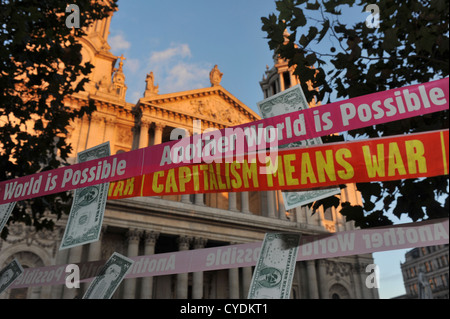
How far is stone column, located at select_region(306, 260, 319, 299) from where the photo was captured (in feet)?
86.6

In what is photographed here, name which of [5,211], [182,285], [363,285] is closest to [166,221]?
[182,285]

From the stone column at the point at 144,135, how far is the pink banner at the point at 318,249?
19.2 m

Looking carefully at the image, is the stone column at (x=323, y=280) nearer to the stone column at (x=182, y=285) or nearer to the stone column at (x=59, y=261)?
the stone column at (x=182, y=285)

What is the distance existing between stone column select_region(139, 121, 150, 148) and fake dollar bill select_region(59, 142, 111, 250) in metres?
19.4

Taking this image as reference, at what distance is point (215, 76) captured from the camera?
1190 inches

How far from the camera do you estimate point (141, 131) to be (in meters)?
25.4

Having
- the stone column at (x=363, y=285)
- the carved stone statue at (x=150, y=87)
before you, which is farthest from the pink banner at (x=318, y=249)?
the stone column at (x=363, y=285)

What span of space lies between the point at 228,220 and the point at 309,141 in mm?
20198

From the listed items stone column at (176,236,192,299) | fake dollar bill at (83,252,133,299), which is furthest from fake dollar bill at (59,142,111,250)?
stone column at (176,236,192,299)

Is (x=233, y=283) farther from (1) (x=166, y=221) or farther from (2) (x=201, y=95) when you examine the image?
(2) (x=201, y=95)

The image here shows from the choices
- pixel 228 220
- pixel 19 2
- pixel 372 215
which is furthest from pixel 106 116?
pixel 372 215

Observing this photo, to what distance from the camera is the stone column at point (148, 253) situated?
20516mm

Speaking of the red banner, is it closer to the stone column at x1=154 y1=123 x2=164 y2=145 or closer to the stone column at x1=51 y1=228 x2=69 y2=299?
the stone column at x1=51 y1=228 x2=69 y2=299

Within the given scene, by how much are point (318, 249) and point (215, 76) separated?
26.8 metres
